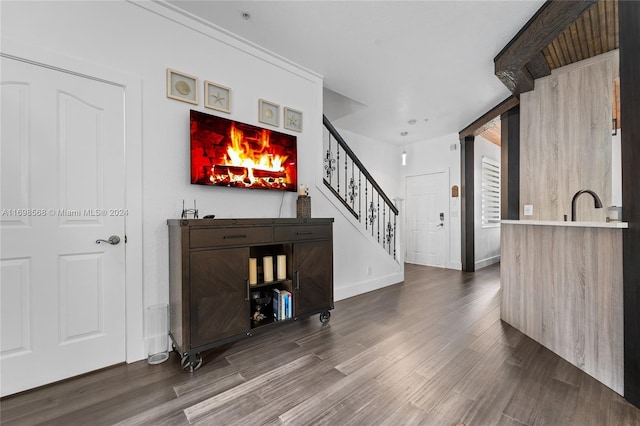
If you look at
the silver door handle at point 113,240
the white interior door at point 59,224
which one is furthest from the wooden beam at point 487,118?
the silver door handle at point 113,240

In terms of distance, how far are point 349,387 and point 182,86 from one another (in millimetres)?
2736

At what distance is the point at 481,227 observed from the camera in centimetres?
588

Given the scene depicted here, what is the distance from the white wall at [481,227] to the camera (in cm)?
566

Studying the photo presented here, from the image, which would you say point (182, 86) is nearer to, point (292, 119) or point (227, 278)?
point (292, 119)

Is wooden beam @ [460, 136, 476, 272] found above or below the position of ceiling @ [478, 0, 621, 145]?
below

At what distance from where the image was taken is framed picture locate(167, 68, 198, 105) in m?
2.27

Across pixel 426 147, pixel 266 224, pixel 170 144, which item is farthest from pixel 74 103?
pixel 426 147

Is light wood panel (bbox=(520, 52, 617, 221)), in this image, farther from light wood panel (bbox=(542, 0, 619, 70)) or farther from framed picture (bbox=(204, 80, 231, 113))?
framed picture (bbox=(204, 80, 231, 113))

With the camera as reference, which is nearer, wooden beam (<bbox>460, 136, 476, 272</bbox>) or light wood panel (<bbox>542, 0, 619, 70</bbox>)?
light wood panel (<bbox>542, 0, 619, 70</bbox>)

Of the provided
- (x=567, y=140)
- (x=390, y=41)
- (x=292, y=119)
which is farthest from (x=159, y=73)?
(x=567, y=140)

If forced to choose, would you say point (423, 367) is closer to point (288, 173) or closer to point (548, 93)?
point (288, 173)

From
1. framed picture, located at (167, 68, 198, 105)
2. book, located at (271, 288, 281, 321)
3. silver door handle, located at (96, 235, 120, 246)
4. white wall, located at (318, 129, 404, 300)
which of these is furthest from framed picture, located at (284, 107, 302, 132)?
silver door handle, located at (96, 235, 120, 246)

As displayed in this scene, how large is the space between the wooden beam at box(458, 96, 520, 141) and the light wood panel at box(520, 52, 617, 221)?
44cm

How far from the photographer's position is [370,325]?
9.03 feet
